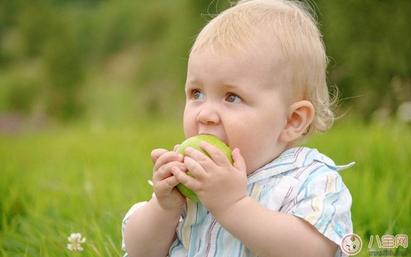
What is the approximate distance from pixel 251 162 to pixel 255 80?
301 mm

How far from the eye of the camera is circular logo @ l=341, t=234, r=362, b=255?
4.91ft

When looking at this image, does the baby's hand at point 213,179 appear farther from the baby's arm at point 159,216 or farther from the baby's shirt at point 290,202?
the baby's shirt at point 290,202

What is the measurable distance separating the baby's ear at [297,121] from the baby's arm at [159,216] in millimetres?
456

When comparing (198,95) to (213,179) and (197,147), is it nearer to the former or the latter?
(197,147)

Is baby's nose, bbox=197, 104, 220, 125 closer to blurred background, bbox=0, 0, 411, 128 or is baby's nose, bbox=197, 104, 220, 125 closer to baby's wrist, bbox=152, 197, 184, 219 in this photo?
baby's wrist, bbox=152, 197, 184, 219

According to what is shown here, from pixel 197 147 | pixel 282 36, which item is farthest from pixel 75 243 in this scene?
pixel 282 36

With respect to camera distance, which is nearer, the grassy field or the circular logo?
the circular logo

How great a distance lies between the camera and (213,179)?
141 centimetres

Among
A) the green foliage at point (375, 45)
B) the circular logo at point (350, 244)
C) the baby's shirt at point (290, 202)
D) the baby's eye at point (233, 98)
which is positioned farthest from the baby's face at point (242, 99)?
the green foliage at point (375, 45)

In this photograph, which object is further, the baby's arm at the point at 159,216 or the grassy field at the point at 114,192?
the grassy field at the point at 114,192

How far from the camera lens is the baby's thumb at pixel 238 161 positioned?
1.47 meters

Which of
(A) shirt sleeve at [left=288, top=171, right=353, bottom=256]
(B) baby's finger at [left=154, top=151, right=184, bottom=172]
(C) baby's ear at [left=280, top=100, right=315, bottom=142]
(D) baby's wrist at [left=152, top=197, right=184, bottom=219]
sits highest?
(B) baby's finger at [left=154, top=151, right=184, bottom=172]

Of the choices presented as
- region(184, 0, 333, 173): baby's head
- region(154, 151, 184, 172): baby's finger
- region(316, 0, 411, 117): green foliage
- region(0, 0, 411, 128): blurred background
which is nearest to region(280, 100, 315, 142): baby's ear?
region(184, 0, 333, 173): baby's head

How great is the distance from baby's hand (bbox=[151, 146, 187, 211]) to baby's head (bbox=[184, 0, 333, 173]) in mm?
165
